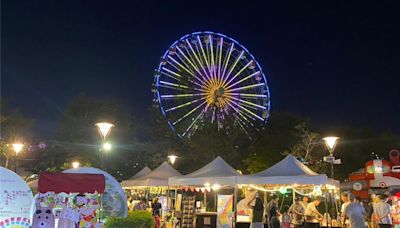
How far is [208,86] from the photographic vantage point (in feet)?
109

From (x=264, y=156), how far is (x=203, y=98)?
25.3 ft

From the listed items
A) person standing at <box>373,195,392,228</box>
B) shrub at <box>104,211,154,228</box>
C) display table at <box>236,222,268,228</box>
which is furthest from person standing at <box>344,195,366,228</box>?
shrub at <box>104,211,154,228</box>

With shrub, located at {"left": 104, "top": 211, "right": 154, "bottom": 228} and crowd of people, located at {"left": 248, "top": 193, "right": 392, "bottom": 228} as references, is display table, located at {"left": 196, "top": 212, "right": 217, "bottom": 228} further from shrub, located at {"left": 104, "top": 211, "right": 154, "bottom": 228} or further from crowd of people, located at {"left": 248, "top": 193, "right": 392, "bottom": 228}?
shrub, located at {"left": 104, "top": 211, "right": 154, "bottom": 228}

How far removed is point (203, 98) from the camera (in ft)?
109

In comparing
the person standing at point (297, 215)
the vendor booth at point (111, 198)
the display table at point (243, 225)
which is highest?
the vendor booth at point (111, 198)

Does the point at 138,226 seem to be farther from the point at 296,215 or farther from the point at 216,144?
the point at 216,144

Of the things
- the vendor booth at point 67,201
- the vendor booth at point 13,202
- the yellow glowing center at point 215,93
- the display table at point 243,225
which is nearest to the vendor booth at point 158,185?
the display table at point 243,225

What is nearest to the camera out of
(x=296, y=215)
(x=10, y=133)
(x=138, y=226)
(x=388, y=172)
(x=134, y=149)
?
(x=138, y=226)

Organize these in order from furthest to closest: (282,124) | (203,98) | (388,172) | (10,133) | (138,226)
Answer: (282,124) < (203,98) < (388,172) < (10,133) < (138,226)

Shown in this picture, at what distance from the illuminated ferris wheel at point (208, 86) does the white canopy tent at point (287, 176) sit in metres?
16.3

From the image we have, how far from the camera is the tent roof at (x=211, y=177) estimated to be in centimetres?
1691

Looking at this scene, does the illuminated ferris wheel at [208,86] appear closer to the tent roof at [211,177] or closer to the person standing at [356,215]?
the tent roof at [211,177]

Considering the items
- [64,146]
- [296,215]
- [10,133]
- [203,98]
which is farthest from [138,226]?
[64,146]

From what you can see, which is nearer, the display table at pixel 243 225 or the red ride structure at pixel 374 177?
the display table at pixel 243 225
